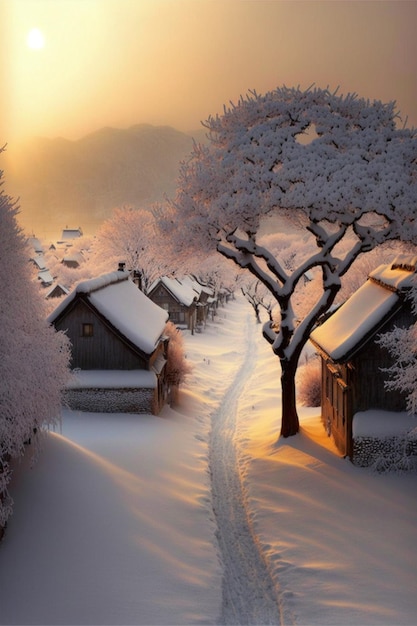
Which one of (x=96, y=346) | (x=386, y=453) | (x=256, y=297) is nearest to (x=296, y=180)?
(x=386, y=453)

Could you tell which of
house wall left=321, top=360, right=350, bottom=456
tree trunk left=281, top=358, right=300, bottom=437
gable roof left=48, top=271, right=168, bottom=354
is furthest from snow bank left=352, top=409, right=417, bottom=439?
gable roof left=48, top=271, right=168, bottom=354

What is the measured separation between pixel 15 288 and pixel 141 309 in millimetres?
15472

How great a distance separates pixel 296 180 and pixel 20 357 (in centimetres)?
1151

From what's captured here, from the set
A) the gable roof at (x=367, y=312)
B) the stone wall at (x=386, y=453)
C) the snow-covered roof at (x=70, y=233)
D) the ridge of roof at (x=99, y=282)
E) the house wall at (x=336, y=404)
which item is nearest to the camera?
the stone wall at (x=386, y=453)

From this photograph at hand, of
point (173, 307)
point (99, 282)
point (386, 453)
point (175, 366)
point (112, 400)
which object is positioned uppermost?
point (99, 282)

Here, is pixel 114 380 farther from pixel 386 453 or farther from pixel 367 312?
pixel 386 453

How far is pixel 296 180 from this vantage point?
722 inches

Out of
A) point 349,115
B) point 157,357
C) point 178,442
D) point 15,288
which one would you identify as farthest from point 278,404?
point 15,288

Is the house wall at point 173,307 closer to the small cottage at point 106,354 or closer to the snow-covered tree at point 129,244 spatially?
the snow-covered tree at point 129,244

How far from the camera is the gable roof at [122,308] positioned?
23125mm

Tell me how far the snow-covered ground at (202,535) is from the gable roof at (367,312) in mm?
3954

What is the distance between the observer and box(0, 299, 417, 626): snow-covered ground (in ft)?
33.4

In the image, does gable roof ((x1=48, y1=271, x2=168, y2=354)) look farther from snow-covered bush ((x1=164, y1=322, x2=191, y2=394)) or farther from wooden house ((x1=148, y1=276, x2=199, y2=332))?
wooden house ((x1=148, y1=276, x2=199, y2=332))

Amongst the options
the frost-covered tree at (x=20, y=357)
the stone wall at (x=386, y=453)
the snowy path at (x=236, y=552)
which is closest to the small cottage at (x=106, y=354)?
the snowy path at (x=236, y=552)
